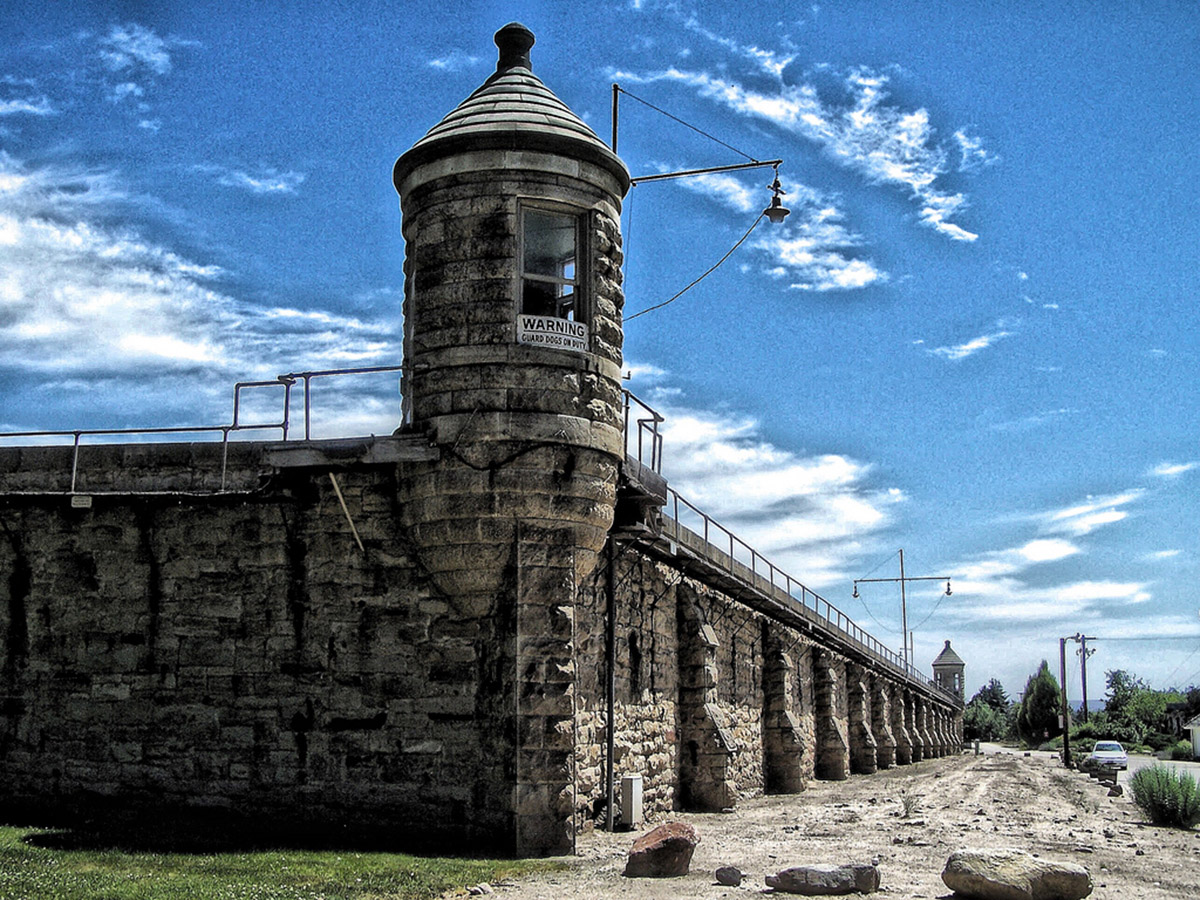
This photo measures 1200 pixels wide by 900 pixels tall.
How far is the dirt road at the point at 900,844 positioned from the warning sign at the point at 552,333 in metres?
5.83

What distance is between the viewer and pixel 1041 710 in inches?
4136

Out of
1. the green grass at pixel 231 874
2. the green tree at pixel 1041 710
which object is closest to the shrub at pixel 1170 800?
the green grass at pixel 231 874

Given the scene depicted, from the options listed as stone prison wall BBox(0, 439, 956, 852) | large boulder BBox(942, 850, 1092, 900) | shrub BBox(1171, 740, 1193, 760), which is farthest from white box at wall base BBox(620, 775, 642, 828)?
shrub BBox(1171, 740, 1193, 760)

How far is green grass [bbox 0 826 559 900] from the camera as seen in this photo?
10.2 metres

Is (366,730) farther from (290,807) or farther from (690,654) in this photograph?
(690,654)

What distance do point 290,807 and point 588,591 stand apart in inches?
173

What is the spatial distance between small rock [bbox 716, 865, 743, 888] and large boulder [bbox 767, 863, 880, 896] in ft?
1.42

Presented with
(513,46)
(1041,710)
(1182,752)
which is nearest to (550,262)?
(513,46)

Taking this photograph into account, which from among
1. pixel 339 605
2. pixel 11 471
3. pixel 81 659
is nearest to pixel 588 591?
pixel 339 605

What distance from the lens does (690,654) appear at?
20328mm

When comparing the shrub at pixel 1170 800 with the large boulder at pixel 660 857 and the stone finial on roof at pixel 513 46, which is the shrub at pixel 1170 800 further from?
the stone finial on roof at pixel 513 46

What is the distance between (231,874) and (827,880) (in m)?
5.43

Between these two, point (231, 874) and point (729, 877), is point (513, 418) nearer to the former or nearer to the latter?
point (729, 877)

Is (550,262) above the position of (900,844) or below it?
above
